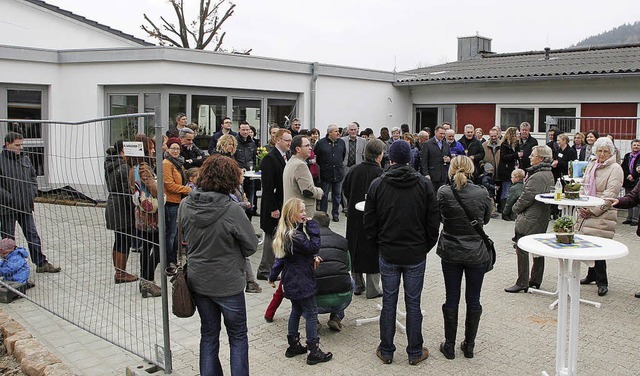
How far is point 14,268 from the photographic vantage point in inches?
267

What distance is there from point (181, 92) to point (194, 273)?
8.67m

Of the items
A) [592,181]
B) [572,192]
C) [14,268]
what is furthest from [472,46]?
[14,268]

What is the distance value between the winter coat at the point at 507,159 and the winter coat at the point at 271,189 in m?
6.88

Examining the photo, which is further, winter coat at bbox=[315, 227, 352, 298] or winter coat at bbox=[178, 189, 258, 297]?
winter coat at bbox=[315, 227, 352, 298]

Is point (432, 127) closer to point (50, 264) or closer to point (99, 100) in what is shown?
point (99, 100)

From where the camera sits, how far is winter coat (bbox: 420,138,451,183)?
1190cm

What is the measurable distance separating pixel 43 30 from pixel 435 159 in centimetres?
1133

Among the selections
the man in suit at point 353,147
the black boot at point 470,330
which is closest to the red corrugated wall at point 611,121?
the man in suit at point 353,147

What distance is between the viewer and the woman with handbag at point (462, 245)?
4.93 metres

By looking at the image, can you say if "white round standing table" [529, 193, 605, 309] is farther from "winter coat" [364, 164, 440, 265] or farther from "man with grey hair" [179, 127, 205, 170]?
"man with grey hair" [179, 127, 205, 170]

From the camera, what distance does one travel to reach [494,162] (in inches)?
499

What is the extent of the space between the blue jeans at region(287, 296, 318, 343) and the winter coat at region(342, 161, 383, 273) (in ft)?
4.61

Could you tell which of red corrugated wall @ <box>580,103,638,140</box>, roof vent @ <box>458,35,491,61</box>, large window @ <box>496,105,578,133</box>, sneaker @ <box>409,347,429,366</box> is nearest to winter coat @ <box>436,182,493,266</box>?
sneaker @ <box>409,347,429,366</box>

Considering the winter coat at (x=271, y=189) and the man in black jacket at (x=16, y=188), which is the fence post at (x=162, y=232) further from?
the man in black jacket at (x=16, y=188)
